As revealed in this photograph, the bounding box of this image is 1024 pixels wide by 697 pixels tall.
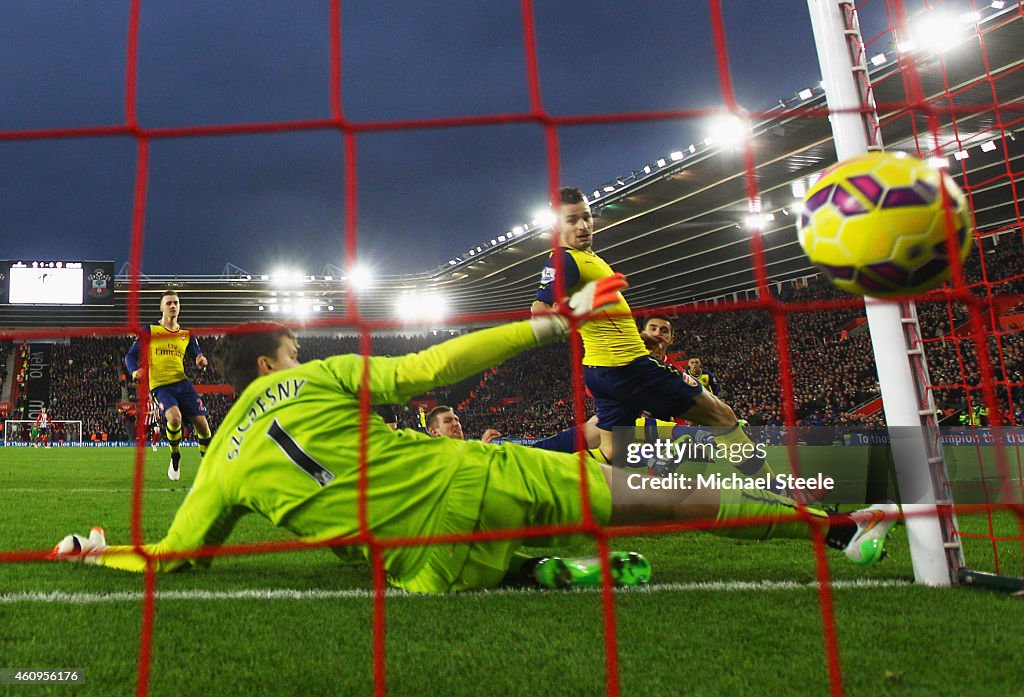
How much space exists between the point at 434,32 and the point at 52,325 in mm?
22065

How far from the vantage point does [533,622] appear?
261 centimetres

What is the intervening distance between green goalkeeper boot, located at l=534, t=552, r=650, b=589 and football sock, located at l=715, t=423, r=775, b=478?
4.55 ft

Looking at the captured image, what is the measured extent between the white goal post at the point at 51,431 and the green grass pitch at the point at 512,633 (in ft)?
91.7

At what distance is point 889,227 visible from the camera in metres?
2.06

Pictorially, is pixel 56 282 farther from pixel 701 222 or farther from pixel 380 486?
pixel 380 486

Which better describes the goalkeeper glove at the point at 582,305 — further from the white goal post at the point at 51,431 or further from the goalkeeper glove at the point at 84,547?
the white goal post at the point at 51,431

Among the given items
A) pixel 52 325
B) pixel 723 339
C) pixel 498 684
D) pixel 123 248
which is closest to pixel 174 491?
pixel 498 684

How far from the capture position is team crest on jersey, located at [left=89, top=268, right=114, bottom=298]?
23.9 metres

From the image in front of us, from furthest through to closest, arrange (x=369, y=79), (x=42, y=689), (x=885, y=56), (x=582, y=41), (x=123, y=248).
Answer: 1. (x=123, y=248)
2. (x=582, y=41)
3. (x=369, y=79)
4. (x=885, y=56)
5. (x=42, y=689)

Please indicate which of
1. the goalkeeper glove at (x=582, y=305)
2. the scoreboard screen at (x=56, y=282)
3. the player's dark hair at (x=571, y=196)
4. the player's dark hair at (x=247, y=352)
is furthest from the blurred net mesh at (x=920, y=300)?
the scoreboard screen at (x=56, y=282)

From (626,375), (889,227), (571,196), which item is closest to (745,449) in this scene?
(626,375)

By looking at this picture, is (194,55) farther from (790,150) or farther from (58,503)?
(58,503)

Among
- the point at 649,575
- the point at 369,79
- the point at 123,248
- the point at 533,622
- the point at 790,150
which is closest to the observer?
the point at 533,622

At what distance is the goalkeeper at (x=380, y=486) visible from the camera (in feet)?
9.14
